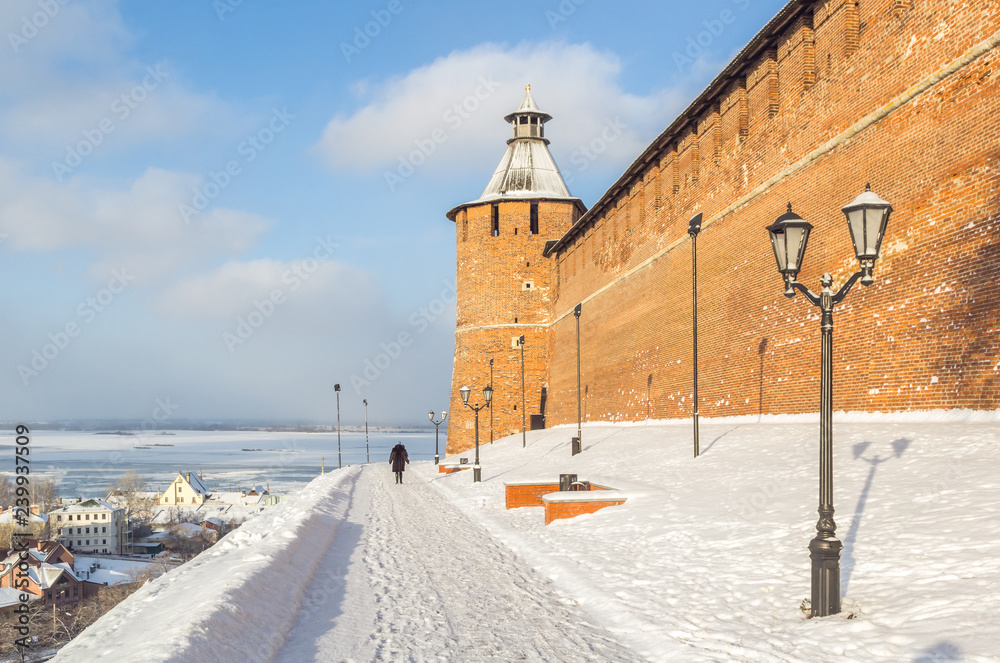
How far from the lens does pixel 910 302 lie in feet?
34.2

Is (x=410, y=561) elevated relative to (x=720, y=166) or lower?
lower

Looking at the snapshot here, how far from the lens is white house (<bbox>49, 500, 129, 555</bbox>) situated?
39.3 metres

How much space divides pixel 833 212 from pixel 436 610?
9.88 metres

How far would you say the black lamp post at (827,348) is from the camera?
197 inches

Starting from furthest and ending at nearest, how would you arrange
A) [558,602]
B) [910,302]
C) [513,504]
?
[513,504] → [910,302] → [558,602]

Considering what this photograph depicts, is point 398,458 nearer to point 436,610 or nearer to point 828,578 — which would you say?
point 436,610

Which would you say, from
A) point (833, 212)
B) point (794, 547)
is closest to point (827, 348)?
point (794, 547)

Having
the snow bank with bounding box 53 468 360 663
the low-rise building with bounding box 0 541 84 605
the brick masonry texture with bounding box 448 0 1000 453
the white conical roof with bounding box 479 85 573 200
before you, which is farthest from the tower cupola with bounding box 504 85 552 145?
the snow bank with bounding box 53 468 360 663

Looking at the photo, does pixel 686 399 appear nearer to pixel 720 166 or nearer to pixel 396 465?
pixel 720 166

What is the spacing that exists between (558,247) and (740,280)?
1840cm

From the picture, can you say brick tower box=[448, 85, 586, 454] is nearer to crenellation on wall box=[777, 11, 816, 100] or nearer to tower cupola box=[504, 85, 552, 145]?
tower cupola box=[504, 85, 552, 145]

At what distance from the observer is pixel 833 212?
1274cm

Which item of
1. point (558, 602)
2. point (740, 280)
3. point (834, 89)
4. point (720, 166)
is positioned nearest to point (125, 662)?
point (558, 602)

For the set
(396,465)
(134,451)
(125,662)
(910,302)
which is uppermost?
(910,302)
